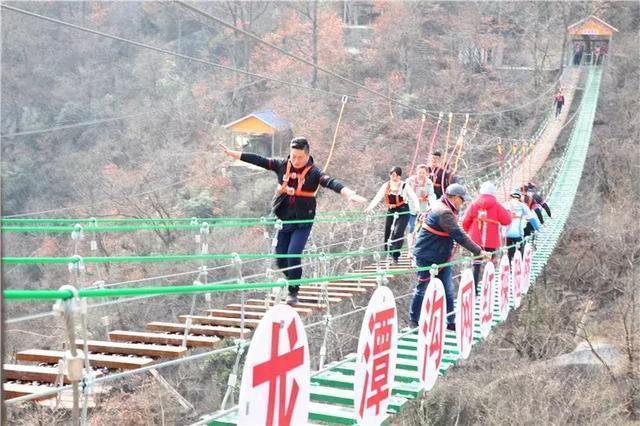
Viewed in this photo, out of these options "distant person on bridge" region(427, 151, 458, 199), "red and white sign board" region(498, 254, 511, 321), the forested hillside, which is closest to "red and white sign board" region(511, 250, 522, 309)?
"red and white sign board" region(498, 254, 511, 321)

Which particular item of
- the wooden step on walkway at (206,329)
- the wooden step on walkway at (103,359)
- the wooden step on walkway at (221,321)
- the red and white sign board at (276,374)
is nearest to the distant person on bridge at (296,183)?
the wooden step on walkway at (221,321)

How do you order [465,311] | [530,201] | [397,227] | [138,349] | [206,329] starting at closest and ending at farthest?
[138,349]
[206,329]
[465,311]
[397,227]
[530,201]

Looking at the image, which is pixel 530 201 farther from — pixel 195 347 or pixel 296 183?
pixel 195 347

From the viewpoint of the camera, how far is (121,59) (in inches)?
1372

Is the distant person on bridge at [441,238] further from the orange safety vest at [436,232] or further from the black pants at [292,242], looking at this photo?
the black pants at [292,242]

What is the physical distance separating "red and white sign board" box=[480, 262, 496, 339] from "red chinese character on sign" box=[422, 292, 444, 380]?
1.38 m

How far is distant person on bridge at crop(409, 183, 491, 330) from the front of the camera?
517cm

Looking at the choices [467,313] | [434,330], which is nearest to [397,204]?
[467,313]

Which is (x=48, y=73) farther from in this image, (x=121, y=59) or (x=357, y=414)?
(x=357, y=414)

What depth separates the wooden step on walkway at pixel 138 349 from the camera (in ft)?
13.8

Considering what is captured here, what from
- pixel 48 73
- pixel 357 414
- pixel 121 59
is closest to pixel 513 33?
pixel 121 59

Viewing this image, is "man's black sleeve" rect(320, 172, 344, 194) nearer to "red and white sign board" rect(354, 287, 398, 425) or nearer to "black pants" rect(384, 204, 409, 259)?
"red and white sign board" rect(354, 287, 398, 425)

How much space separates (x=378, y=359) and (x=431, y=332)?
0.99 metres

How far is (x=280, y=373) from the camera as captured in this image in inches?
98.4
